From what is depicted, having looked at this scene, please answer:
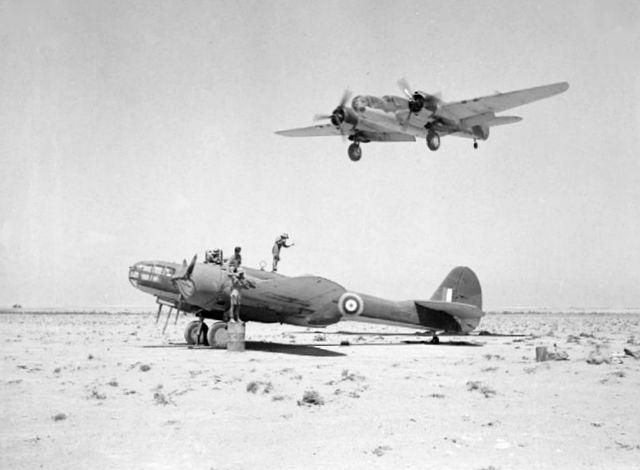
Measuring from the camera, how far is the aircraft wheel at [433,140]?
24.1 meters

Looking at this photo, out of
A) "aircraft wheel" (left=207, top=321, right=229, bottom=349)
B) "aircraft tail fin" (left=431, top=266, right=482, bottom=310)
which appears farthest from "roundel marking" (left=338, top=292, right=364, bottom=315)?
"aircraft tail fin" (left=431, top=266, right=482, bottom=310)

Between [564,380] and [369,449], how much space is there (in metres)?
6.43

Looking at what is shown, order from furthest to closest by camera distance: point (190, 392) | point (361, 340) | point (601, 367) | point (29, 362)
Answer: point (361, 340) → point (29, 362) → point (601, 367) → point (190, 392)

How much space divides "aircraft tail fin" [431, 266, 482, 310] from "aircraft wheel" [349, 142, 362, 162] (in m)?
6.08

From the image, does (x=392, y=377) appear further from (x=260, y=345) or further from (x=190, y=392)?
(x=260, y=345)

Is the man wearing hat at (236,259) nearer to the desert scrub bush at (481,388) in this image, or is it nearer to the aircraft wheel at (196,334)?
the aircraft wheel at (196,334)

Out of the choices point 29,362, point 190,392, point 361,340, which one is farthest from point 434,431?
point 361,340

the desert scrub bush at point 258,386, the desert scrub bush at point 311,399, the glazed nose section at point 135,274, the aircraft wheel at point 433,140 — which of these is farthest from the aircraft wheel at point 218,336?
the aircraft wheel at point 433,140

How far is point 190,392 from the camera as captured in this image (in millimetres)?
10398

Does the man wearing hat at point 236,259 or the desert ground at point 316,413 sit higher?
the man wearing hat at point 236,259

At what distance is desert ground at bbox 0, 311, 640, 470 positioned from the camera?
674cm

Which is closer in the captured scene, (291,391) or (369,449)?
(369,449)

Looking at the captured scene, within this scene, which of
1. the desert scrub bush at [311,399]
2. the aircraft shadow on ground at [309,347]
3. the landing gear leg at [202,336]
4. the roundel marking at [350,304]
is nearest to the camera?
the desert scrub bush at [311,399]

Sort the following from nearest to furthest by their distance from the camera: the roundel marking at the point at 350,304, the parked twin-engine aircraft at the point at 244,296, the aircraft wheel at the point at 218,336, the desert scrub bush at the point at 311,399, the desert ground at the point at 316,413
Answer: the desert ground at the point at 316,413 → the desert scrub bush at the point at 311,399 → the parked twin-engine aircraft at the point at 244,296 → the aircraft wheel at the point at 218,336 → the roundel marking at the point at 350,304
